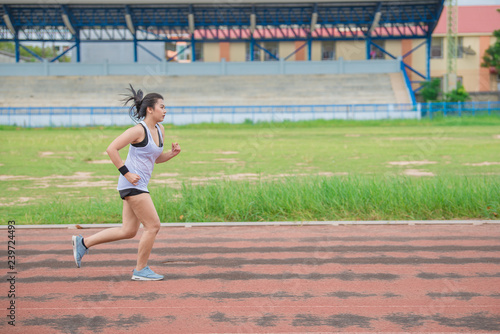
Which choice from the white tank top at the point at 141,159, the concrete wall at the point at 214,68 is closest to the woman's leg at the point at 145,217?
the white tank top at the point at 141,159

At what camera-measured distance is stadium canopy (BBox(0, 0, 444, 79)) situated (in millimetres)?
51188

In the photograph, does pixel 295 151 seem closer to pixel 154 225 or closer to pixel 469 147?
pixel 469 147

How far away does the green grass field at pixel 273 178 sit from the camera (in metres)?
8.77

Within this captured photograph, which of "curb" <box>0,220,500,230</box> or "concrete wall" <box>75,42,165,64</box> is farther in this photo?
"concrete wall" <box>75,42,165,64</box>

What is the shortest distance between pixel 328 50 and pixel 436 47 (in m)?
11.0

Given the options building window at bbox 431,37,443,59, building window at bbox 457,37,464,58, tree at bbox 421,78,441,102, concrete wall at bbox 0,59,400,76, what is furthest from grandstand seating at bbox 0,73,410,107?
building window at bbox 457,37,464,58

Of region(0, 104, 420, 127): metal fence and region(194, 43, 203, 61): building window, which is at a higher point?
region(194, 43, 203, 61): building window

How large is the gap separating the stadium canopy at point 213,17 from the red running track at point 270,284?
151 feet

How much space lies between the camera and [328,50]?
2335 inches

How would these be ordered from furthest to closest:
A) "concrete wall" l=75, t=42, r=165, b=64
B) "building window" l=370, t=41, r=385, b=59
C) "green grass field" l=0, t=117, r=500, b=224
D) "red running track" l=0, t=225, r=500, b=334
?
"concrete wall" l=75, t=42, r=165, b=64 < "building window" l=370, t=41, r=385, b=59 < "green grass field" l=0, t=117, r=500, b=224 < "red running track" l=0, t=225, r=500, b=334

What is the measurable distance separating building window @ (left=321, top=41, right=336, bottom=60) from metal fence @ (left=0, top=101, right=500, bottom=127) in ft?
66.2

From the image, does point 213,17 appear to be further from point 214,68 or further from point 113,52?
point 113,52

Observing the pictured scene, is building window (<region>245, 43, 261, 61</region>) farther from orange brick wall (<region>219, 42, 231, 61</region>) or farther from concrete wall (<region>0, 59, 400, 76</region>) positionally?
concrete wall (<region>0, 59, 400, 76</region>)

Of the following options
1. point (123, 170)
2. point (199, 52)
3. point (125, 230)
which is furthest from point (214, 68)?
point (123, 170)
